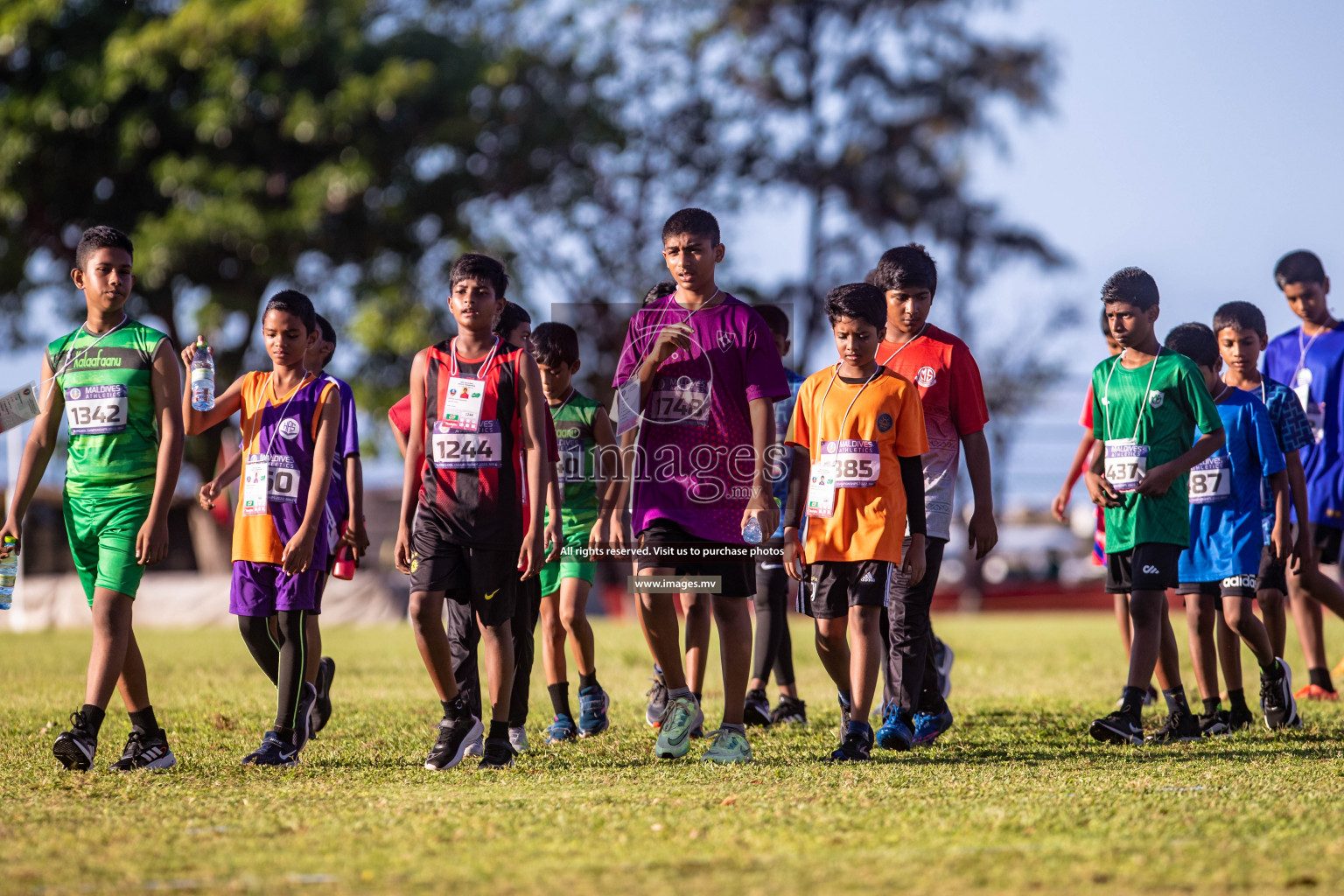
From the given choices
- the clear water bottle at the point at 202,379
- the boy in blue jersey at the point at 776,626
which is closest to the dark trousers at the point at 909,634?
the boy in blue jersey at the point at 776,626

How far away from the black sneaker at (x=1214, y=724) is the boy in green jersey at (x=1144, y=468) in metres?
0.12

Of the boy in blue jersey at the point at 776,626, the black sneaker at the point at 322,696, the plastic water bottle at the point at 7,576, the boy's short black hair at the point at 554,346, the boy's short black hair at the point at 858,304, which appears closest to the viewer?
the plastic water bottle at the point at 7,576

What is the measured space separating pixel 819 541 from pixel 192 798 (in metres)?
2.47

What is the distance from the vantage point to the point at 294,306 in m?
5.57

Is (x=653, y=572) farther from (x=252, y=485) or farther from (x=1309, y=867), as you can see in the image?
(x=1309, y=867)

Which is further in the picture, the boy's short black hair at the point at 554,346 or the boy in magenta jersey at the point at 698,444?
the boy's short black hair at the point at 554,346

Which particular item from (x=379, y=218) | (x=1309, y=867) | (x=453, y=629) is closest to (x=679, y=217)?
(x=453, y=629)

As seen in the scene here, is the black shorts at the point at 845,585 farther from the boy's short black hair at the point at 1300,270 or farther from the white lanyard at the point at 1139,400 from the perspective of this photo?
the boy's short black hair at the point at 1300,270

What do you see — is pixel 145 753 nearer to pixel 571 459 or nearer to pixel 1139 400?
pixel 571 459

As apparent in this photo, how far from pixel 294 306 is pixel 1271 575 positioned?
4.81m

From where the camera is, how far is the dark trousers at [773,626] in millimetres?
6820

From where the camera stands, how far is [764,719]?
668 cm

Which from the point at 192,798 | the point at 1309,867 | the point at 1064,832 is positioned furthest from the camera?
the point at 192,798

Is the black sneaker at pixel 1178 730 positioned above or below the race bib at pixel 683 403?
below
